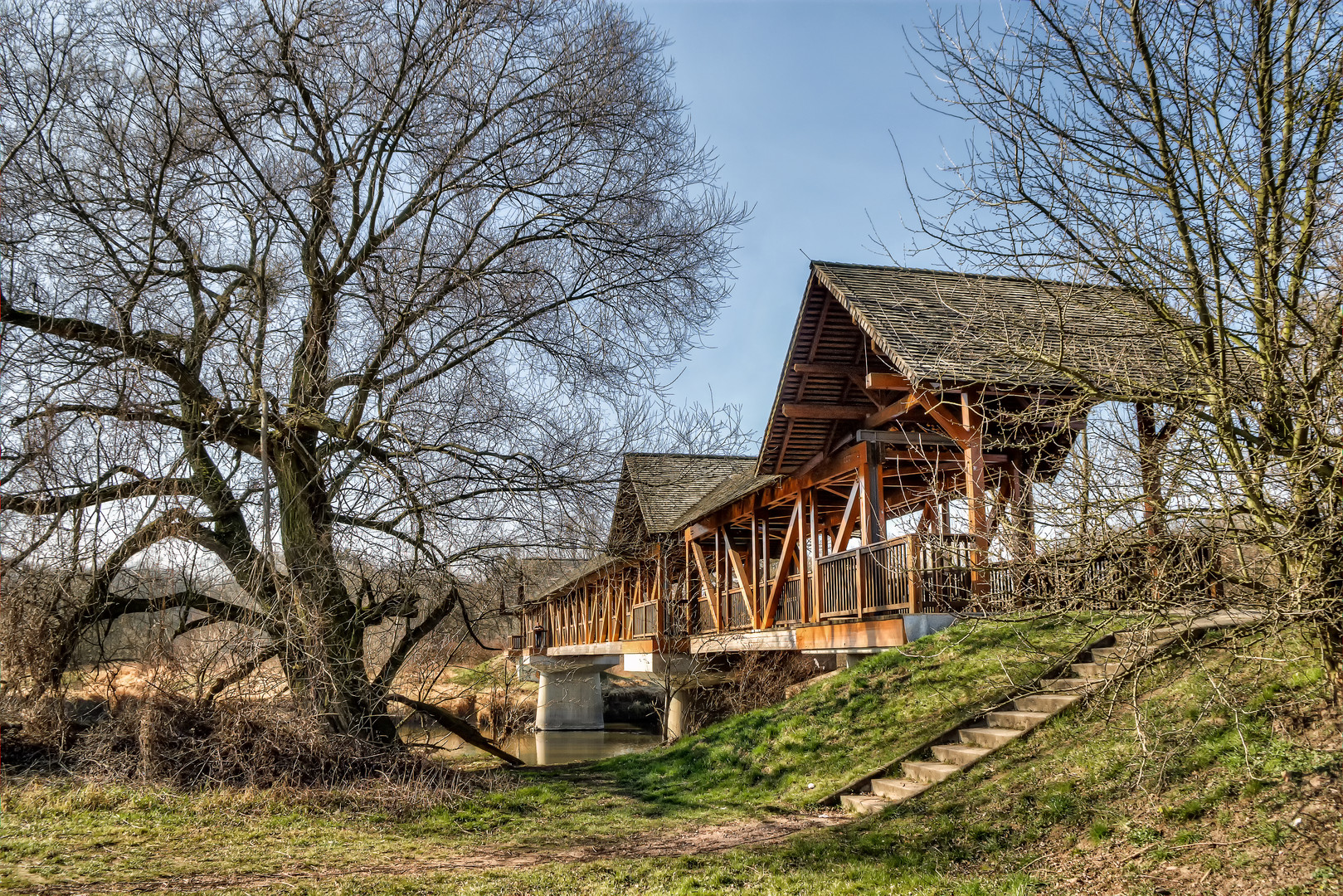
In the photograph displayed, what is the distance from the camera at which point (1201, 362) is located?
6.49 meters

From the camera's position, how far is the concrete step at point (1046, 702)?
32.2 ft

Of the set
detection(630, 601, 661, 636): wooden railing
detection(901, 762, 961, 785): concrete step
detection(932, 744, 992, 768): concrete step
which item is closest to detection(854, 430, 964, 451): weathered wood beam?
detection(932, 744, 992, 768): concrete step

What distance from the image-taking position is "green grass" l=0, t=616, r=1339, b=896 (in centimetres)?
708

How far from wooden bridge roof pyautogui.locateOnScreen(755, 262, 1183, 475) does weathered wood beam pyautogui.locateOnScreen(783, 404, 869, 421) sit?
5cm

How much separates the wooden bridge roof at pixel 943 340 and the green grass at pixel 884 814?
7.18ft

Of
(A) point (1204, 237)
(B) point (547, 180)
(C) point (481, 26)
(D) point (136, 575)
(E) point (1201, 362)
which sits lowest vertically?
(D) point (136, 575)

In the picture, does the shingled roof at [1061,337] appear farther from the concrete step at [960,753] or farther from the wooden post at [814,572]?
the wooden post at [814,572]

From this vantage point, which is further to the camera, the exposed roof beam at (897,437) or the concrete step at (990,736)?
the exposed roof beam at (897,437)

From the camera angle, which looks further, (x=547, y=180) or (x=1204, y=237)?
(x=547, y=180)

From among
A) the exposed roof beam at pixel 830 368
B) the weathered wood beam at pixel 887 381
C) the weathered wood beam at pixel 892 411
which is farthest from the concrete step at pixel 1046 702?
the exposed roof beam at pixel 830 368

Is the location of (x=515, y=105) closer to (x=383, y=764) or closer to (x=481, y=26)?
(x=481, y=26)

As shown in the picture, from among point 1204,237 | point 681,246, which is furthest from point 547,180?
point 1204,237

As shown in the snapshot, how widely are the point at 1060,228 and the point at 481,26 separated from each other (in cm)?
779

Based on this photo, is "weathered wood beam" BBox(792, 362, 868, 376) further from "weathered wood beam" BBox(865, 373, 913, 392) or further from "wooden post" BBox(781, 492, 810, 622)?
"wooden post" BBox(781, 492, 810, 622)
